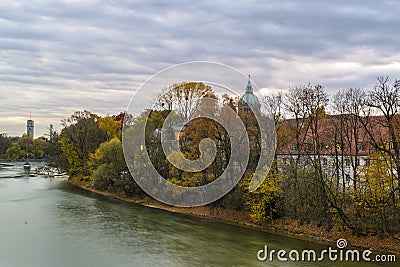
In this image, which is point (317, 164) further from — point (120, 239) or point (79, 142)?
point (79, 142)

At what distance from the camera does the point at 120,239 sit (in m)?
18.5

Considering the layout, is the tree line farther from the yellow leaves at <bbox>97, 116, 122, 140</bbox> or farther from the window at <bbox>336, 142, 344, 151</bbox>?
the yellow leaves at <bbox>97, 116, 122, 140</bbox>

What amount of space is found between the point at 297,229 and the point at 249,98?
811 centimetres

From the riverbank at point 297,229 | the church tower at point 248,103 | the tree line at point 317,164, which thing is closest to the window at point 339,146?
the tree line at point 317,164

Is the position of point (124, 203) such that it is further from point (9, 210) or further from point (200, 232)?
point (200, 232)

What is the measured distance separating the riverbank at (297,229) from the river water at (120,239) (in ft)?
2.76

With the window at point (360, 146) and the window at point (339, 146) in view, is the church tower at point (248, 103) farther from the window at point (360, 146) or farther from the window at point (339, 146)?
the window at point (360, 146)

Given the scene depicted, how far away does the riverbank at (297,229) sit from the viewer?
57.2 ft

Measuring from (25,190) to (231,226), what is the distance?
21.7 m

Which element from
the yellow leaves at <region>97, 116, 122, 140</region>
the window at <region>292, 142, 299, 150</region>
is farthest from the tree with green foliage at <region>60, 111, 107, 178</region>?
the window at <region>292, 142, 299, 150</region>

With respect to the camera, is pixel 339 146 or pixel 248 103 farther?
pixel 248 103

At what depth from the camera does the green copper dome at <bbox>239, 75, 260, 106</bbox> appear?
921 inches

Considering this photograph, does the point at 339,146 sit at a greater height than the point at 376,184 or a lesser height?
greater

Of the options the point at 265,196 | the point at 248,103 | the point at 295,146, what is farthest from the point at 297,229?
the point at 248,103
